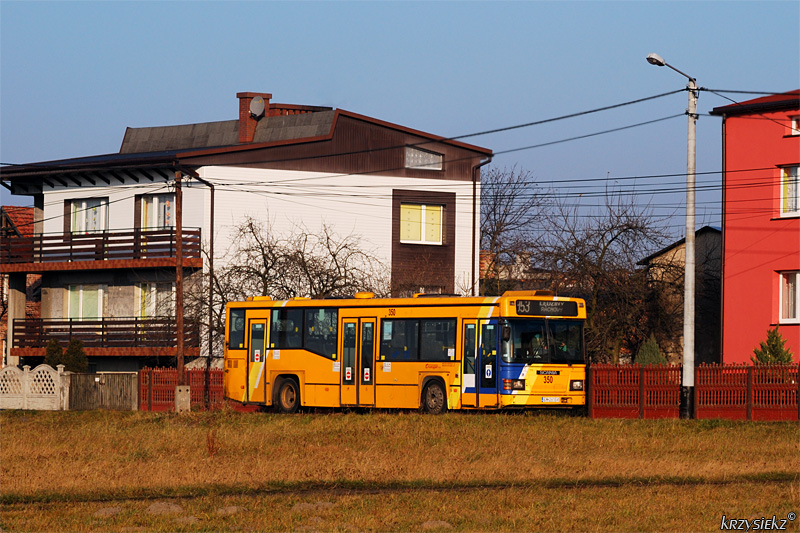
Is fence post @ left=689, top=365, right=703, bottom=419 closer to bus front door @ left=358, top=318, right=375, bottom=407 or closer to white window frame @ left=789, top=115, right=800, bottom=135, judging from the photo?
bus front door @ left=358, top=318, right=375, bottom=407

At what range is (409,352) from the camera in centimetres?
2848

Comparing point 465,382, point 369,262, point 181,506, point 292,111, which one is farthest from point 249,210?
point 181,506

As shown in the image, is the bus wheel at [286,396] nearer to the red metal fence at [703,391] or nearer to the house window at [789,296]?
the red metal fence at [703,391]

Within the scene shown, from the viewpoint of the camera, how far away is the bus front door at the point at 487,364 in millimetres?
26844

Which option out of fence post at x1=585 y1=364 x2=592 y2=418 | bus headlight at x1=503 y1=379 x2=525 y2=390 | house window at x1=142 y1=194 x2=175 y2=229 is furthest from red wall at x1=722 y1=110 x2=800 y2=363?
house window at x1=142 y1=194 x2=175 y2=229

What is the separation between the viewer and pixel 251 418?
29.4 metres

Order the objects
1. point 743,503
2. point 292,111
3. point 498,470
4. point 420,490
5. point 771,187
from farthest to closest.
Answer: point 292,111 < point 771,187 < point 498,470 < point 420,490 < point 743,503

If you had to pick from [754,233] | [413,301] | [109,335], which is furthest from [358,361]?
[109,335]

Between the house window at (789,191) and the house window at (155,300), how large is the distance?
861 inches

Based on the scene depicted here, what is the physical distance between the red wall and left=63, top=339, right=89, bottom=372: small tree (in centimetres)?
2242

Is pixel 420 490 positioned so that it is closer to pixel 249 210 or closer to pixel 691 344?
pixel 691 344

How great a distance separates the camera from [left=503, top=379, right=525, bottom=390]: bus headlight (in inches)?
1048

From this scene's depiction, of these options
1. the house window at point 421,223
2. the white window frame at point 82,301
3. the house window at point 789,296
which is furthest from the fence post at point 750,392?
the white window frame at point 82,301

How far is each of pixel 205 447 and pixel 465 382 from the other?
6.56 meters
